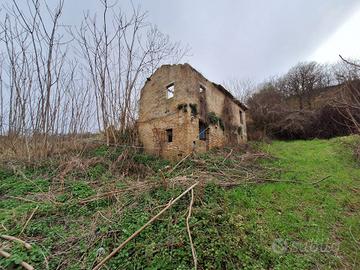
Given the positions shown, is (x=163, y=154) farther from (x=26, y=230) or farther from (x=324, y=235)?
(x=324, y=235)

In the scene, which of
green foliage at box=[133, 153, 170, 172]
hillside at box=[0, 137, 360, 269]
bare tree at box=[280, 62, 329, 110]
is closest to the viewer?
hillside at box=[0, 137, 360, 269]

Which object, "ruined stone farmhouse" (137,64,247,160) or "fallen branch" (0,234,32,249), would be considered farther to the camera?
"ruined stone farmhouse" (137,64,247,160)

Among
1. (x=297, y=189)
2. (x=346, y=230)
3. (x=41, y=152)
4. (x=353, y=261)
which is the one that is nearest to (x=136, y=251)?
(x=353, y=261)

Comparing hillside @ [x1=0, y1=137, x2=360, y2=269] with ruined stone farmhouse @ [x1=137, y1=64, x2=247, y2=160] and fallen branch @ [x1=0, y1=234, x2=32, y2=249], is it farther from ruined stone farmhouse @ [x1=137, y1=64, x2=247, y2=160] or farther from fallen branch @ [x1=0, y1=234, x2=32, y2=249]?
ruined stone farmhouse @ [x1=137, y1=64, x2=247, y2=160]

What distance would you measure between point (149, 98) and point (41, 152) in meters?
5.92

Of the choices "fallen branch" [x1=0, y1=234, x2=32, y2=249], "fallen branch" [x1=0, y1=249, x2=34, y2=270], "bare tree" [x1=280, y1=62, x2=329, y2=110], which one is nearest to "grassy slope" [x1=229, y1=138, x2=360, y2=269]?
"fallen branch" [x1=0, y1=249, x2=34, y2=270]

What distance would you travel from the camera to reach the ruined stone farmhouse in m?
8.78

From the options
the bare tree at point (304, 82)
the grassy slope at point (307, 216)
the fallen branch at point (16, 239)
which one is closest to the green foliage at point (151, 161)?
the grassy slope at point (307, 216)

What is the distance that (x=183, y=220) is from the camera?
125 inches

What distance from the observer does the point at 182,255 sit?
8.52 ft

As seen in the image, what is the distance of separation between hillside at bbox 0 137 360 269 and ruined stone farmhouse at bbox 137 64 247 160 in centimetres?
339

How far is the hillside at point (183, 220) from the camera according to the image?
2.64 meters

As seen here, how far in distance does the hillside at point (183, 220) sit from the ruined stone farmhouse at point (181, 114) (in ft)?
11.1

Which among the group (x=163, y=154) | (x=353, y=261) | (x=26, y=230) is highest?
(x=163, y=154)
